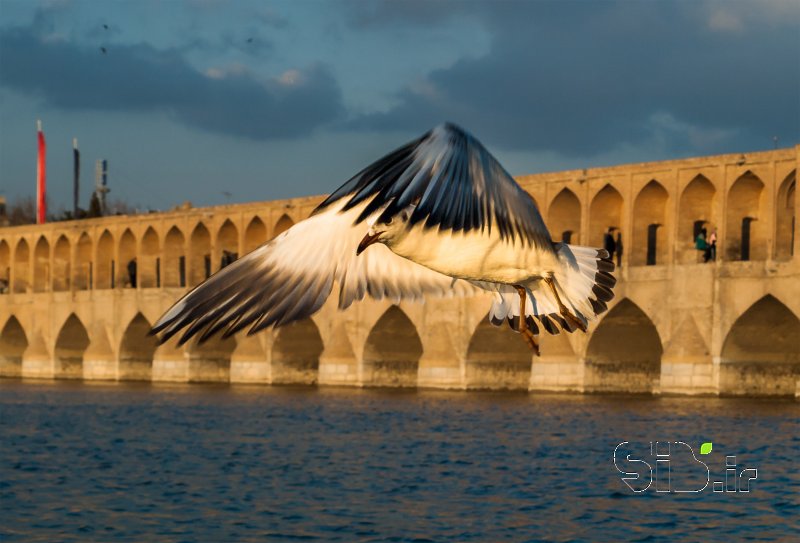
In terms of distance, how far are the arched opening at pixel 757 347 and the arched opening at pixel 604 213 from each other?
692 cm

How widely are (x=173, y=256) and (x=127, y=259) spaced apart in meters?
4.16

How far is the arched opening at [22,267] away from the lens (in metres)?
71.1

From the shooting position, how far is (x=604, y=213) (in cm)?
4512

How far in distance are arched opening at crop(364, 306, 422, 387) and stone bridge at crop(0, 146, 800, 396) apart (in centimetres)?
5

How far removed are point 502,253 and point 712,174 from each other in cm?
3803

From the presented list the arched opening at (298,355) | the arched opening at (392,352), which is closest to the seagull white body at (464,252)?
the arched opening at (392,352)

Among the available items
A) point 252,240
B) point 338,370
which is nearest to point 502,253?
point 338,370

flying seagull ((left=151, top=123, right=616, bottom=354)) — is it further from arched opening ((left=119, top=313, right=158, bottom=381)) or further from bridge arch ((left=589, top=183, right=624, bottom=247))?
arched opening ((left=119, top=313, right=158, bottom=381))

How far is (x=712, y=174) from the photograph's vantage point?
41125 millimetres

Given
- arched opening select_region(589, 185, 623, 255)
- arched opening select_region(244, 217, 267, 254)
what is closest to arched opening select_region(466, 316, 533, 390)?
arched opening select_region(589, 185, 623, 255)

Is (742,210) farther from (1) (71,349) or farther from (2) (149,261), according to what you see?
(1) (71,349)

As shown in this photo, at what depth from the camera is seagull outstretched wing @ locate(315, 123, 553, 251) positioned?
152 inches

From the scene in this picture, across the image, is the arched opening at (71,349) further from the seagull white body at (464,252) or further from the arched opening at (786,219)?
the seagull white body at (464,252)

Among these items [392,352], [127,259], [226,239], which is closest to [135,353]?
[127,259]
